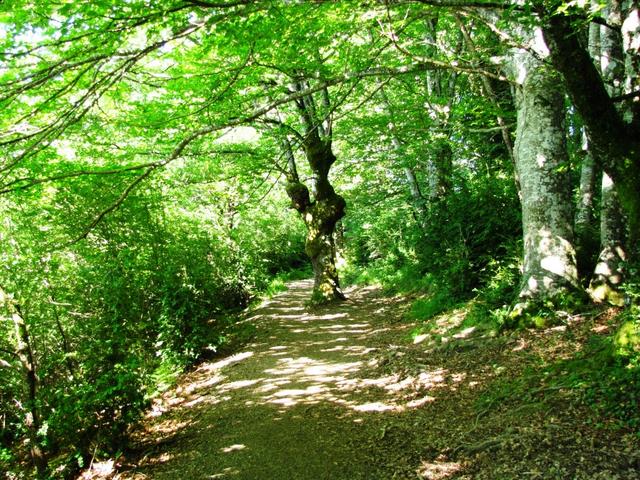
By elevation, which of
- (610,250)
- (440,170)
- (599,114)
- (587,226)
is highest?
(440,170)

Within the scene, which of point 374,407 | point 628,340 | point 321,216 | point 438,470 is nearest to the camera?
point 438,470

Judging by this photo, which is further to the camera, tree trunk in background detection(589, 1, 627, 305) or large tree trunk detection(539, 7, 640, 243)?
tree trunk in background detection(589, 1, 627, 305)

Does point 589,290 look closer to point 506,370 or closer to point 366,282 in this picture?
point 506,370

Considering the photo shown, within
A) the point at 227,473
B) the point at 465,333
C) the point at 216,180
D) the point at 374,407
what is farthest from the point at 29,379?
the point at 216,180

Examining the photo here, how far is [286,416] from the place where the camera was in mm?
5285

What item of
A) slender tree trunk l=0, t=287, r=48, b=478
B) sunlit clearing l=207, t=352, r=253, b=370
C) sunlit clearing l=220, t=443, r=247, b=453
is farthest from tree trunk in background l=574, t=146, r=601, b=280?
slender tree trunk l=0, t=287, r=48, b=478

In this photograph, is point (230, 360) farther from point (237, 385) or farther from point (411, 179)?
point (411, 179)

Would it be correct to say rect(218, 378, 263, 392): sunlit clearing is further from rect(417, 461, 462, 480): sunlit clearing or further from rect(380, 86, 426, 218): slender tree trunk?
rect(380, 86, 426, 218): slender tree trunk

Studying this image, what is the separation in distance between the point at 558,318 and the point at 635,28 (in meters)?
3.55

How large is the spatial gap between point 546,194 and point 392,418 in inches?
147

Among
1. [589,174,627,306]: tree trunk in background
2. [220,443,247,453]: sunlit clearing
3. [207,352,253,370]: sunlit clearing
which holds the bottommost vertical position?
[220,443,247,453]: sunlit clearing

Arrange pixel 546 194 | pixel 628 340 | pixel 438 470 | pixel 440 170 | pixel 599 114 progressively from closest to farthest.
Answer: pixel 599 114, pixel 438 470, pixel 628 340, pixel 546 194, pixel 440 170

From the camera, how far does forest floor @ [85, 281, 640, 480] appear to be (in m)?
3.34

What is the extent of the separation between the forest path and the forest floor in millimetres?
20
